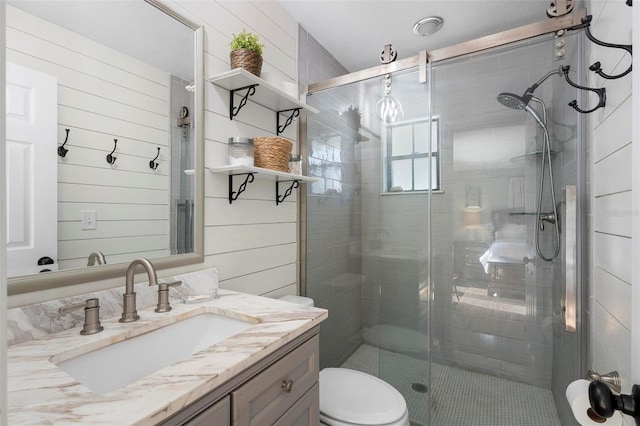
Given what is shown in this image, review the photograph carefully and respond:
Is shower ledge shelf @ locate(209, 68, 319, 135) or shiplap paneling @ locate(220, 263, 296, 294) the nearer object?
shower ledge shelf @ locate(209, 68, 319, 135)

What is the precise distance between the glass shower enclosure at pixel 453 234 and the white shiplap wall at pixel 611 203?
277 millimetres

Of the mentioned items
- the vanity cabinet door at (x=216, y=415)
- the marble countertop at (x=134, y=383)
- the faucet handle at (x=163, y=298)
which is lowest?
the vanity cabinet door at (x=216, y=415)

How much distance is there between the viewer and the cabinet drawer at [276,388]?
73cm

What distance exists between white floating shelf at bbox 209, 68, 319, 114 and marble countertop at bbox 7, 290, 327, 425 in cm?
102

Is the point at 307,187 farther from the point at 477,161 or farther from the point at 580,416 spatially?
the point at 580,416

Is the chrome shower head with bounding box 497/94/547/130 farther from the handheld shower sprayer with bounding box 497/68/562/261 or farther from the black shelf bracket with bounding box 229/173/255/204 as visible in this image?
the black shelf bracket with bounding box 229/173/255/204

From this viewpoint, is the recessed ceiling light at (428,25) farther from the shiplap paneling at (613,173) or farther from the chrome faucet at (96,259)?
the chrome faucet at (96,259)

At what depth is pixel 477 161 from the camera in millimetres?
1847

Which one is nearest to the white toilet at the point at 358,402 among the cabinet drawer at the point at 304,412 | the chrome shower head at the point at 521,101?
the cabinet drawer at the point at 304,412

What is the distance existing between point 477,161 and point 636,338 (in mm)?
1530

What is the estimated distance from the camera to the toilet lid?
1.22 metres

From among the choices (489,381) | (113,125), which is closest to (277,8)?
(113,125)

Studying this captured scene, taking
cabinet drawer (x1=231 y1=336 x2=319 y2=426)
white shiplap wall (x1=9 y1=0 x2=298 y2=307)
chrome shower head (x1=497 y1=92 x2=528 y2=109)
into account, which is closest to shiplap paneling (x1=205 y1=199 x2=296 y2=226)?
white shiplap wall (x1=9 y1=0 x2=298 y2=307)

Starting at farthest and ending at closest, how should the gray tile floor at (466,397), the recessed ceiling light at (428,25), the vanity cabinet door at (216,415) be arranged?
1. the recessed ceiling light at (428,25)
2. the gray tile floor at (466,397)
3. the vanity cabinet door at (216,415)
